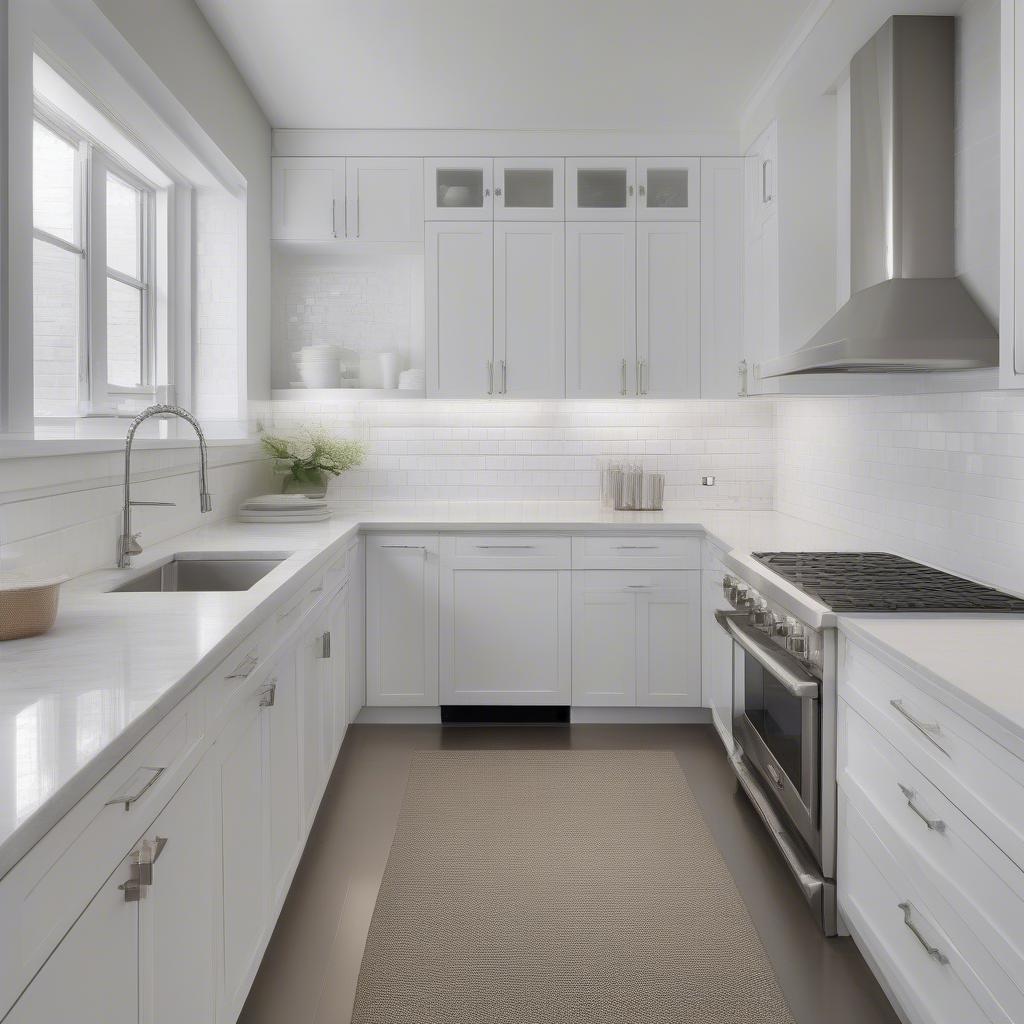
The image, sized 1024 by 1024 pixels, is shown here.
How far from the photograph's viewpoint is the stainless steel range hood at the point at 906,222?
2.60 m

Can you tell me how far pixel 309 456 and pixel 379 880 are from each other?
7.02 feet

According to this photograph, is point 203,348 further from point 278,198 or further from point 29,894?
point 29,894

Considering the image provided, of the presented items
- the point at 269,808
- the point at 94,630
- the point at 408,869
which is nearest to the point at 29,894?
the point at 94,630

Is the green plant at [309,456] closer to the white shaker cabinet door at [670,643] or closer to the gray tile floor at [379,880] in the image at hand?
the gray tile floor at [379,880]

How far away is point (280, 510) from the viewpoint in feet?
12.3

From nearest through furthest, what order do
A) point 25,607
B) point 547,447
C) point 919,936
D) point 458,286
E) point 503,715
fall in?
point 25,607 → point 919,936 → point 503,715 → point 458,286 → point 547,447

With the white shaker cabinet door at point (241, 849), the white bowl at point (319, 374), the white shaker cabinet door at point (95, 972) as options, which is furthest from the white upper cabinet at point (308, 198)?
the white shaker cabinet door at point (95, 972)

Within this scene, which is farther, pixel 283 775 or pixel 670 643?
pixel 670 643

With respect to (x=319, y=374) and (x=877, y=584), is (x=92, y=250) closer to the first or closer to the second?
(x=319, y=374)

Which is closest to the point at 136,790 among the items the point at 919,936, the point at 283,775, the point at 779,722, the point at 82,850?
the point at 82,850

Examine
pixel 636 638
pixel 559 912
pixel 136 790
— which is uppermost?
pixel 136 790

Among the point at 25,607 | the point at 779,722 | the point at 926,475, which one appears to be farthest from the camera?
the point at 926,475

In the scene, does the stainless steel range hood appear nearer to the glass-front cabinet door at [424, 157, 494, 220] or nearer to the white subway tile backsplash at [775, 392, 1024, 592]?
the white subway tile backsplash at [775, 392, 1024, 592]

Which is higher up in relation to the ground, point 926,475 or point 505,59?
point 505,59
